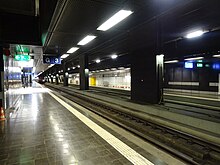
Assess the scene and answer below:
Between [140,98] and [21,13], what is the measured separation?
5974 mm

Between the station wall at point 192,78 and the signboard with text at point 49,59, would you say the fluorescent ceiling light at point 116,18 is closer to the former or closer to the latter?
the signboard with text at point 49,59

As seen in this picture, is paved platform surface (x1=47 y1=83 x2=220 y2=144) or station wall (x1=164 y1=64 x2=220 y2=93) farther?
station wall (x1=164 y1=64 x2=220 y2=93)

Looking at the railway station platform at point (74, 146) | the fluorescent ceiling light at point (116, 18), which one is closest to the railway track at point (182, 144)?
the railway station platform at point (74, 146)

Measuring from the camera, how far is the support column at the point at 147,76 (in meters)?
6.37

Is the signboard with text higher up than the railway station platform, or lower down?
higher up

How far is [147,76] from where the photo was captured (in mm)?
6781

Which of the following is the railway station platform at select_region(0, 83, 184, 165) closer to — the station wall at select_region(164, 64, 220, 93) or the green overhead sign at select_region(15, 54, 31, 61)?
the green overhead sign at select_region(15, 54, 31, 61)

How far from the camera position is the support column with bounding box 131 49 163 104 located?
6.37 meters

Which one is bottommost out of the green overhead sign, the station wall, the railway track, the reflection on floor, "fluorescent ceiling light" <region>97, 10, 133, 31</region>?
the railway track

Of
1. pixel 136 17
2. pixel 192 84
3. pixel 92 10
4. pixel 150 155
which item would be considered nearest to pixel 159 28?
pixel 136 17

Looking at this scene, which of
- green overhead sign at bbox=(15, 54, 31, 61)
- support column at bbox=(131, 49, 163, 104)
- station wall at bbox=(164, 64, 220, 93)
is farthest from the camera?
station wall at bbox=(164, 64, 220, 93)

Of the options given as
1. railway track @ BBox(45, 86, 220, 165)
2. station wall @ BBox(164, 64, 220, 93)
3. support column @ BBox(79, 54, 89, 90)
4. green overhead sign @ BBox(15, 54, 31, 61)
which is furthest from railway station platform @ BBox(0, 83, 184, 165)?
station wall @ BBox(164, 64, 220, 93)

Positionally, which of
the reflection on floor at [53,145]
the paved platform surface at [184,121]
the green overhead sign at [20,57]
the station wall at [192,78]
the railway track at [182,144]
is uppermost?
the green overhead sign at [20,57]

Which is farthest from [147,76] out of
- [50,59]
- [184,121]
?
[50,59]
